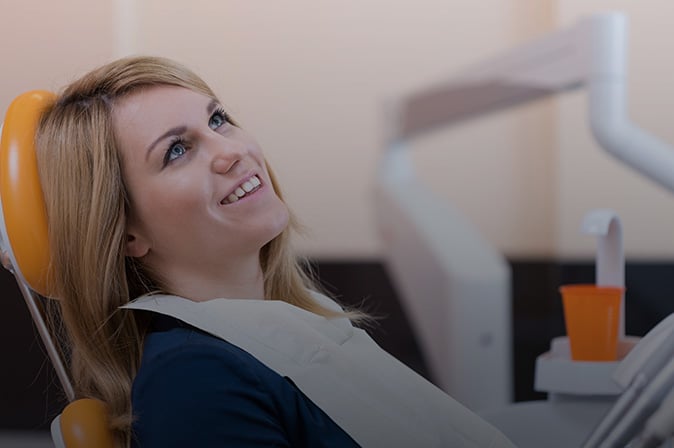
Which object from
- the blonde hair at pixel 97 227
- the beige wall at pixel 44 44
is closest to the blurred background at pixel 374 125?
the beige wall at pixel 44 44

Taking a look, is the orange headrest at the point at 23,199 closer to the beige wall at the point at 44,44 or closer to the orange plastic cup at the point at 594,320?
the beige wall at the point at 44,44

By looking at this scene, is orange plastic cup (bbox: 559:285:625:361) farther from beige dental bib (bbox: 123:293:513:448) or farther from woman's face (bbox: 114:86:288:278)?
woman's face (bbox: 114:86:288:278)

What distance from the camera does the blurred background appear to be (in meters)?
0.82

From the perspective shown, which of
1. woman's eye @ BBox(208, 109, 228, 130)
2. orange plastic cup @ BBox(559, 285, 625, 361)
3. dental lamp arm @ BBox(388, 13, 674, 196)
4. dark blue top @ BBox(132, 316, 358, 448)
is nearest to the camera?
dark blue top @ BBox(132, 316, 358, 448)

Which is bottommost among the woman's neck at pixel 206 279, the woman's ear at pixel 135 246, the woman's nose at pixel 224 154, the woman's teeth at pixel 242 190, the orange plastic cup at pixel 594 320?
the orange plastic cup at pixel 594 320

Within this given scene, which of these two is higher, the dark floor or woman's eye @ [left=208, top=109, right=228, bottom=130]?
woman's eye @ [left=208, top=109, right=228, bottom=130]

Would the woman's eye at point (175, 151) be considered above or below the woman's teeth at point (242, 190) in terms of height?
above

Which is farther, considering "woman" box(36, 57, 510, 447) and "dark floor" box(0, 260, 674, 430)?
"dark floor" box(0, 260, 674, 430)

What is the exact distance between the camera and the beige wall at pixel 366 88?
2.60 ft

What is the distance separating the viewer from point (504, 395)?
99cm

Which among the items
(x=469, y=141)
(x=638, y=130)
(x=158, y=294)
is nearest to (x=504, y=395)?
(x=638, y=130)

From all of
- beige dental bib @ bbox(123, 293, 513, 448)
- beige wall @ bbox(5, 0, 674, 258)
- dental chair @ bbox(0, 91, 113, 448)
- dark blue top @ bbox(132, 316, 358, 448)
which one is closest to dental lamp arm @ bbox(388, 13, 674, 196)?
beige wall @ bbox(5, 0, 674, 258)

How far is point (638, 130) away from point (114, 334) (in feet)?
1.95

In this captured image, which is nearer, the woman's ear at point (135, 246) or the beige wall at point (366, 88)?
the woman's ear at point (135, 246)
